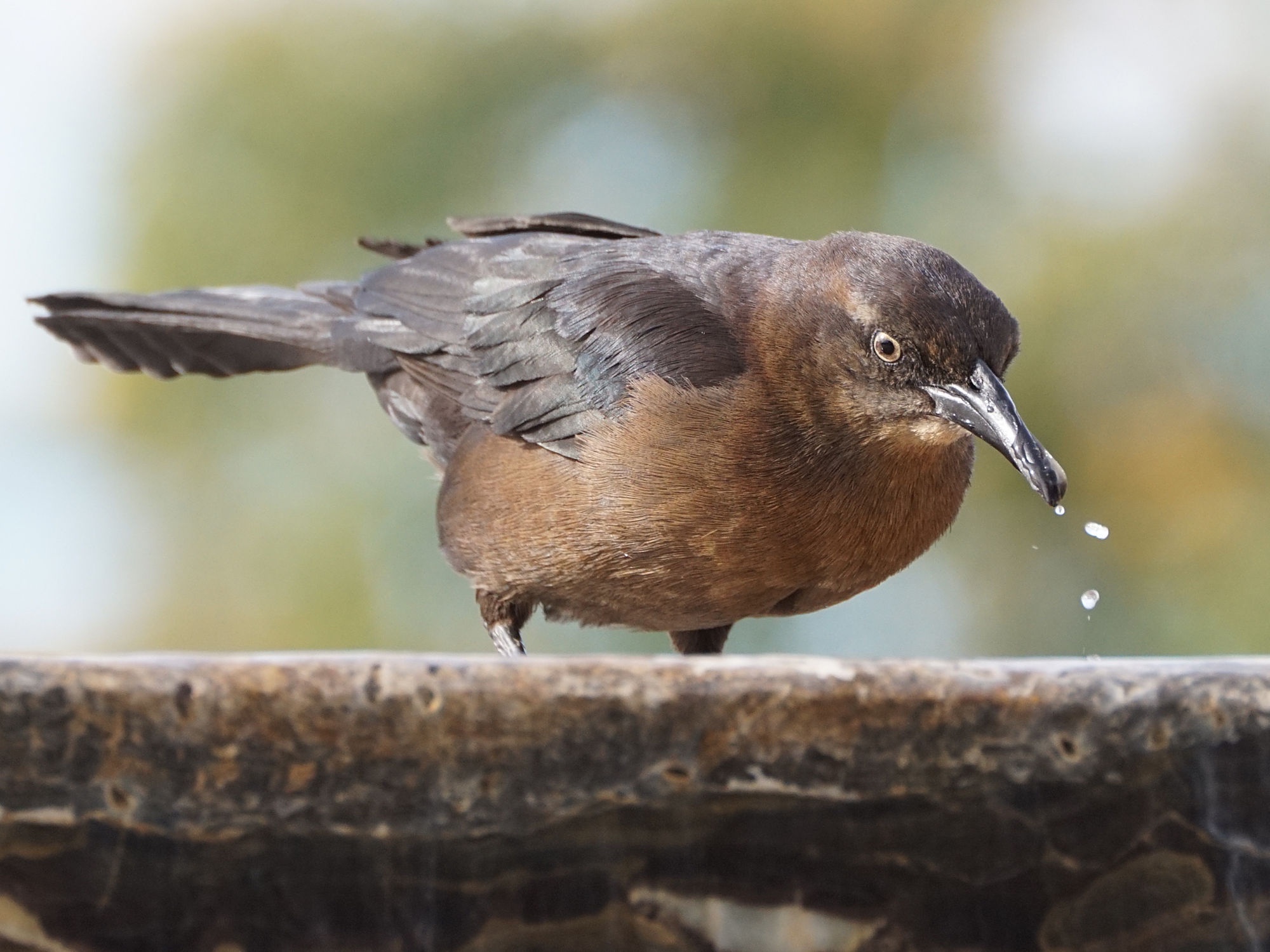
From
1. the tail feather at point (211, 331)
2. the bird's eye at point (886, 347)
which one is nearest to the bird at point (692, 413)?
the bird's eye at point (886, 347)

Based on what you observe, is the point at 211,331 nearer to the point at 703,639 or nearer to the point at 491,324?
the point at 491,324

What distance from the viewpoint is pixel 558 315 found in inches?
189

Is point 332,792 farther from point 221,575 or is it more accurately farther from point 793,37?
point 793,37

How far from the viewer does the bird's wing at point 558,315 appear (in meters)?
4.50

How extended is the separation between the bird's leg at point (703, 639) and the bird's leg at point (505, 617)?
560 mm

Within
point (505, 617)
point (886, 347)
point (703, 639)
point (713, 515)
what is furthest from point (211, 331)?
point (886, 347)

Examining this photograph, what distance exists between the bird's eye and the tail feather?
1982 millimetres

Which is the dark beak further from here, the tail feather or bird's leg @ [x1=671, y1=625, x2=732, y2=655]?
the tail feather

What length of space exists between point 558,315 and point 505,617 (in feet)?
3.21

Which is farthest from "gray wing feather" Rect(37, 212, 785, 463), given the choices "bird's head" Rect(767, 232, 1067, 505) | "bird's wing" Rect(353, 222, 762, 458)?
"bird's head" Rect(767, 232, 1067, 505)

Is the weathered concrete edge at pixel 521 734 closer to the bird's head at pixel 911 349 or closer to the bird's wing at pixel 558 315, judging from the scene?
the bird's head at pixel 911 349

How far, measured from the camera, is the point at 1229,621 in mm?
11336

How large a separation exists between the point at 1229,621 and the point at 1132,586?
0.78m

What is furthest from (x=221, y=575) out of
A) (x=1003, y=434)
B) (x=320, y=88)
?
(x=1003, y=434)
